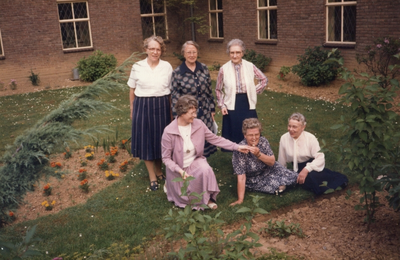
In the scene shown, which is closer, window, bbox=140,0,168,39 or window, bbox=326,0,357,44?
window, bbox=326,0,357,44

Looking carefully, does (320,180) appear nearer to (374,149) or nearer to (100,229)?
(374,149)

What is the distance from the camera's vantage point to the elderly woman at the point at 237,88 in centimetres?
613

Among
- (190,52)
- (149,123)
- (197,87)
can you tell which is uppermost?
(190,52)

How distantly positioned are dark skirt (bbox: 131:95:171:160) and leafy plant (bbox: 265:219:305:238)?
217cm

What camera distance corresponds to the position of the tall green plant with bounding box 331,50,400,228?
152 inches

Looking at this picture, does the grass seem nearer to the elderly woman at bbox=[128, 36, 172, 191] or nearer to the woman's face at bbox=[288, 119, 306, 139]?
the elderly woman at bbox=[128, 36, 172, 191]

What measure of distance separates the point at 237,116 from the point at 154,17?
47.2ft

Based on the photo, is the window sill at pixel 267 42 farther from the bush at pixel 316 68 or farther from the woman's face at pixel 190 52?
the woman's face at pixel 190 52

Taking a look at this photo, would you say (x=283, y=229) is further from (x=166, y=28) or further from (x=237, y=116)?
(x=166, y=28)

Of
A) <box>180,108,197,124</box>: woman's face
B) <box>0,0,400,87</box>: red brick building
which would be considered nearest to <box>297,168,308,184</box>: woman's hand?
<box>180,108,197,124</box>: woman's face

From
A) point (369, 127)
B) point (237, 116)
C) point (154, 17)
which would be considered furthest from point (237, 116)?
point (154, 17)

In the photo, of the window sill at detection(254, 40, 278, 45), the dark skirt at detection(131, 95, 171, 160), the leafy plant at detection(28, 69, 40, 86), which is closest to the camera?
the dark skirt at detection(131, 95, 171, 160)

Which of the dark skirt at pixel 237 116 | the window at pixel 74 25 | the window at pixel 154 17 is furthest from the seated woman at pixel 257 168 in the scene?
the window at pixel 154 17

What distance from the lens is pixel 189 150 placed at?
5.41 m
